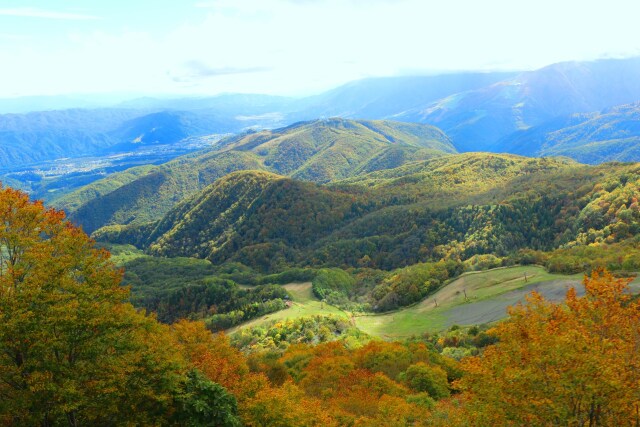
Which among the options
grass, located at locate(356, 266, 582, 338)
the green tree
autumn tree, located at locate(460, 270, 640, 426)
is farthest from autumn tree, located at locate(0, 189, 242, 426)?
grass, located at locate(356, 266, 582, 338)

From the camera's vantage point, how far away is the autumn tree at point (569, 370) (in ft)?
56.5

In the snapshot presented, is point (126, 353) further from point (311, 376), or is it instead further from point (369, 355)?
point (369, 355)

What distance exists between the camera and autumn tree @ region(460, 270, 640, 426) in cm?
1723

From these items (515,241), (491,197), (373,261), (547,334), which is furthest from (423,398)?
(491,197)

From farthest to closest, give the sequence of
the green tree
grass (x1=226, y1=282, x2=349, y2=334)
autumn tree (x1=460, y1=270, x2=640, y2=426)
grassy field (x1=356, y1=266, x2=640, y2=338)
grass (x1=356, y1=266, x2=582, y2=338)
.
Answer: grass (x1=226, y1=282, x2=349, y2=334) < grass (x1=356, y1=266, x2=582, y2=338) < grassy field (x1=356, y1=266, x2=640, y2=338) < the green tree < autumn tree (x1=460, y1=270, x2=640, y2=426)

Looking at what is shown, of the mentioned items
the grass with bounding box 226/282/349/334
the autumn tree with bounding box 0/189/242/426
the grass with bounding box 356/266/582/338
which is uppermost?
the autumn tree with bounding box 0/189/242/426

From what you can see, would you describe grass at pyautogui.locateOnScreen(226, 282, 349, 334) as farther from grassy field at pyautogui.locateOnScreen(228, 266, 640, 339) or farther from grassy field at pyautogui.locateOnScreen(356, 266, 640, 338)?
grassy field at pyautogui.locateOnScreen(356, 266, 640, 338)

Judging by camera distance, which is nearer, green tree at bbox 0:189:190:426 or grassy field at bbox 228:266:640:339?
green tree at bbox 0:189:190:426

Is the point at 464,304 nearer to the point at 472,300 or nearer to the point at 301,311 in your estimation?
the point at 472,300

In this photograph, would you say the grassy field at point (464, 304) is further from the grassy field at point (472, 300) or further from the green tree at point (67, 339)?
the green tree at point (67, 339)

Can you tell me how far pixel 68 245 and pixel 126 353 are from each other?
26.2ft

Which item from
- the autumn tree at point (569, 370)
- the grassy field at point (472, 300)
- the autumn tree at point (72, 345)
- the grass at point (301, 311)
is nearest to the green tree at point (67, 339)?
the autumn tree at point (72, 345)

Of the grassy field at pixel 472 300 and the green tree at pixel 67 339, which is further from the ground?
the green tree at pixel 67 339

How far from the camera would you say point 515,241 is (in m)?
141
